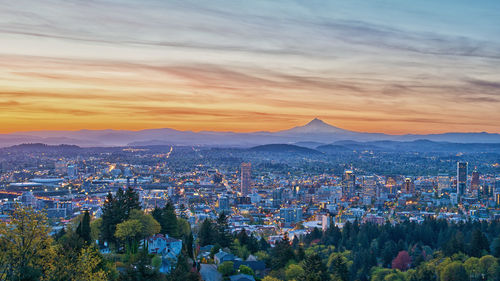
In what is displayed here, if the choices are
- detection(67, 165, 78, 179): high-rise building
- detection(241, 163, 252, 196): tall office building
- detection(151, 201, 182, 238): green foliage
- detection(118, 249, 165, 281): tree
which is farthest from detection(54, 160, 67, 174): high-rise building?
detection(118, 249, 165, 281): tree

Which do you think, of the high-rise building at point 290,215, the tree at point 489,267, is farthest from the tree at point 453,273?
the high-rise building at point 290,215

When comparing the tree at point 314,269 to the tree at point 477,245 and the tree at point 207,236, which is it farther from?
the tree at point 477,245

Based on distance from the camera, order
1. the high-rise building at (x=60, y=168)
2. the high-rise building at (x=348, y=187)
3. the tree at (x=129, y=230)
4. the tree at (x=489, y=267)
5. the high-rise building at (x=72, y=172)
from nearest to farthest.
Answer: the tree at (x=129, y=230), the tree at (x=489, y=267), the high-rise building at (x=348, y=187), the high-rise building at (x=72, y=172), the high-rise building at (x=60, y=168)

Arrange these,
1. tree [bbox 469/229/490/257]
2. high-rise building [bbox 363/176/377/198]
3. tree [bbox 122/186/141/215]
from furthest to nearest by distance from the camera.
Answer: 1. high-rise building [bbox 363/176/377/198]
2. tree [bbox 469/229/490/257]
3. tree [bbox 122/186/141/215]

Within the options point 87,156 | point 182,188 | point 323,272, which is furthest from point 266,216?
point 87,156

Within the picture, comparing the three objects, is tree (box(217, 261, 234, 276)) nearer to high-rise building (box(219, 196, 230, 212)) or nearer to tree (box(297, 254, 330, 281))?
tree (box(297, 254, 330, 281))

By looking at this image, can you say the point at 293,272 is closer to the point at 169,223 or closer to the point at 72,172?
the point at 169,223
